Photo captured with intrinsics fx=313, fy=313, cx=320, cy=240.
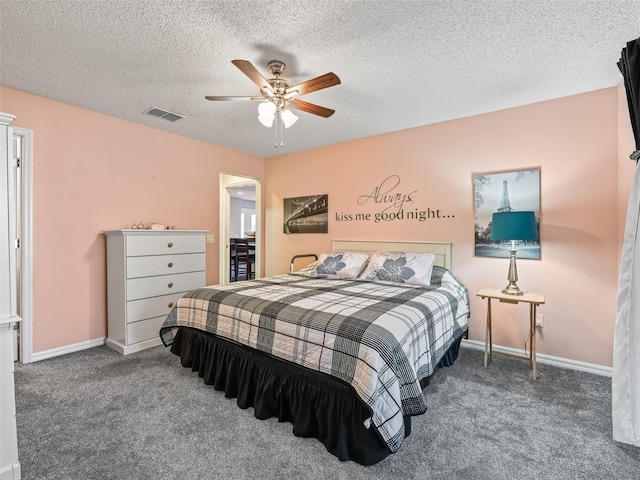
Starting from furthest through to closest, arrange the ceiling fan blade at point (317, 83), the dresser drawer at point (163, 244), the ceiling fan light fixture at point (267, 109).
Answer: the dresser drawer at point (163, 244)
the ceiling fan light fixture at point (267, 109)
the ceiling fan blade at point (317, 83)

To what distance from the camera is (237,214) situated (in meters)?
10.0

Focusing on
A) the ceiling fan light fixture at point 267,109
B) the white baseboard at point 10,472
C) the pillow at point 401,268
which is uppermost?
the ceiling fan light fixture at point 267,109

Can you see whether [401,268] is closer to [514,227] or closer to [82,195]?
[514,227]

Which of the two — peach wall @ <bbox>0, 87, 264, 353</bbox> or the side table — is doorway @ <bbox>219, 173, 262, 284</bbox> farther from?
the side table

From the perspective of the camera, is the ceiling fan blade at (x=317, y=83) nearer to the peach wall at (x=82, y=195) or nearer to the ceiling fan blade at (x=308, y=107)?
the ceiling fan blade at (x=308, y=107)

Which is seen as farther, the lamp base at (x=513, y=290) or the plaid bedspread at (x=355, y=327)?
the lamp base at (x=513, y=290)

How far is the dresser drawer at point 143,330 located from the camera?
307 centimetres

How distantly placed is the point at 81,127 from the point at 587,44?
4.26 metres

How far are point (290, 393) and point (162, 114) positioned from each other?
300 cm

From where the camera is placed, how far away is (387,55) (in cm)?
218

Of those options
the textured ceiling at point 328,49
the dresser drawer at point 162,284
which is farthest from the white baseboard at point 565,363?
the dresser drawer at point 162,284

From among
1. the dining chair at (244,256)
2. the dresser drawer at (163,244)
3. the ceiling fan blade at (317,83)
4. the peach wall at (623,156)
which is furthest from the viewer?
the dining chair at (244,256)

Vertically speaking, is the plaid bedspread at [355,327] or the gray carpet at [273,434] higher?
the plaid bedspread at [355,327]

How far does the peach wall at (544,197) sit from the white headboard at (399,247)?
9cm
